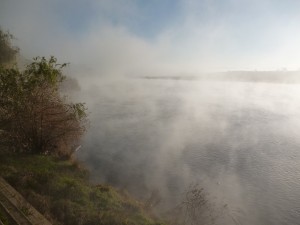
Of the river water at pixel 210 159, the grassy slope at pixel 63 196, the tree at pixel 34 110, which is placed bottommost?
the river water at pixel 210 159

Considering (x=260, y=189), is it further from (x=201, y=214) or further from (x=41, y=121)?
(x=41, y=121)

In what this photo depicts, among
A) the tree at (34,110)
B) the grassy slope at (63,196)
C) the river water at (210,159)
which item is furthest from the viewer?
the river water at (210,159)

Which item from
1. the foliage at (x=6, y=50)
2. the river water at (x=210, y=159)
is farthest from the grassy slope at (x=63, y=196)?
the foliage at (x=6, y=50)

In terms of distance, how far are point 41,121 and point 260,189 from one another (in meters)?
17.9

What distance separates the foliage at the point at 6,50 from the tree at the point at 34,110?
2610 cm

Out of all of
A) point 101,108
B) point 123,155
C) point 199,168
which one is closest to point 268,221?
point 199,168

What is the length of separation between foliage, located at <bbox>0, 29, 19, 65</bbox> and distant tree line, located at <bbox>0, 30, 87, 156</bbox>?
84.4ft

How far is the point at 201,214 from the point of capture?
69.3 feet

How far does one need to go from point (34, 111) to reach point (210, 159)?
18398mm

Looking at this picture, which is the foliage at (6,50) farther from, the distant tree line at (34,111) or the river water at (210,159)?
the distant tree line at (34,111)

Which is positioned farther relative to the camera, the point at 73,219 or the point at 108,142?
the point at 108,142

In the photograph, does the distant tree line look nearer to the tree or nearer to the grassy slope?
the tree

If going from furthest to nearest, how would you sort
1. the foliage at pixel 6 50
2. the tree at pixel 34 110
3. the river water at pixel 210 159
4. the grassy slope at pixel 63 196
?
the foliage at pixel 6 50 → the river water at pixel 210 159 → the tree at pixel 34 110 → the grassy slope at pixel 63 196

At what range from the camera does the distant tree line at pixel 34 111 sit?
21031 mm
